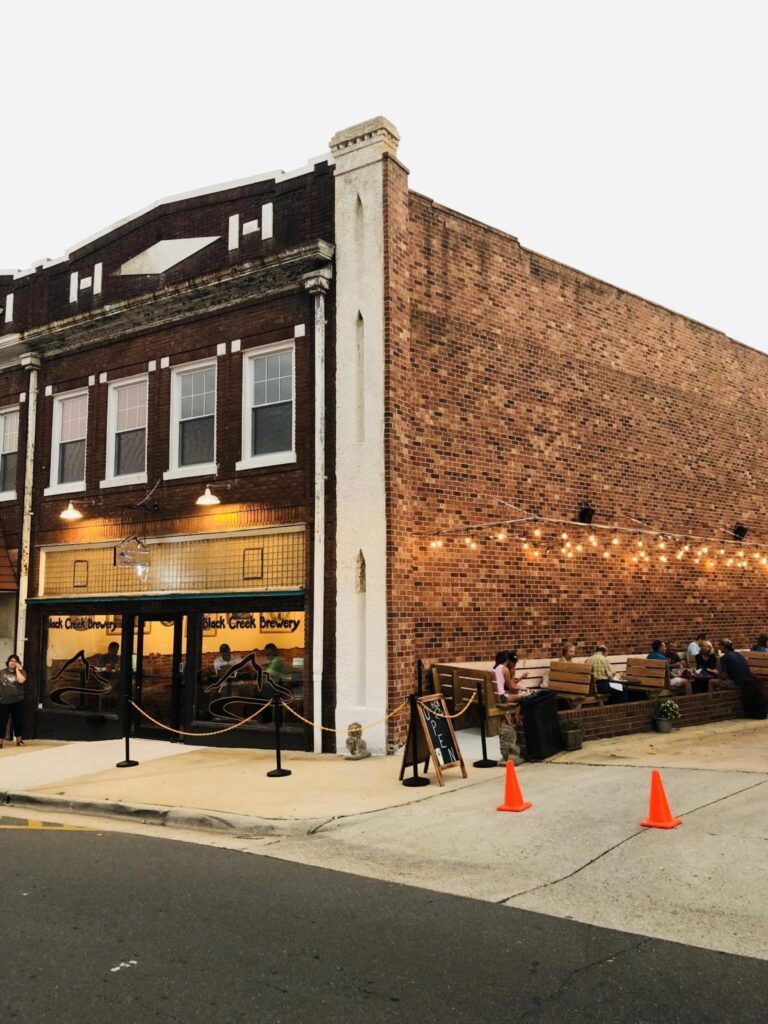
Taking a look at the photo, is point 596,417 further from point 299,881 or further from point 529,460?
point 299,881

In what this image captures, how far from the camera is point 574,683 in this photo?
13633 millimetres

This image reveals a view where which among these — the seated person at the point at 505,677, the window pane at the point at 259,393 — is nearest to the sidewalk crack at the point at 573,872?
the seated person at the point at 505,677

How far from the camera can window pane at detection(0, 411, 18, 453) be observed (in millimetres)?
18391

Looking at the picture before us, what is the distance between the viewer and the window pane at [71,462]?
17.1 m

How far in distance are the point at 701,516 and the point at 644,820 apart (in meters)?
12.1

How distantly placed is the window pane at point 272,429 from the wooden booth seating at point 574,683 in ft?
19.0

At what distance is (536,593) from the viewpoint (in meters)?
15.0

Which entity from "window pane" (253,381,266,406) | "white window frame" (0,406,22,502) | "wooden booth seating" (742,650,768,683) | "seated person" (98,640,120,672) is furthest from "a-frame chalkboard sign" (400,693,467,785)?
"white window frame" (0,406,22,502)

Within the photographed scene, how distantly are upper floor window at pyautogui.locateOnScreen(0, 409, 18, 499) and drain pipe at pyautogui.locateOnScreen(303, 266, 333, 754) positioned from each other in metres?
8.25

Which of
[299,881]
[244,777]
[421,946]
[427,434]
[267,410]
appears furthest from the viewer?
[267,410]

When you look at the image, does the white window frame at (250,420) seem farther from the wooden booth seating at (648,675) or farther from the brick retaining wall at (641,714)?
the wooden booth seating at (648,675)

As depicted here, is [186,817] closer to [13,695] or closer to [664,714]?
[664,714]

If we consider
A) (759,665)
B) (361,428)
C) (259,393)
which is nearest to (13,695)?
(259,393)

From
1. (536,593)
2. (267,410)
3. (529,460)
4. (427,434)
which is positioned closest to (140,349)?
→ (267,410)
